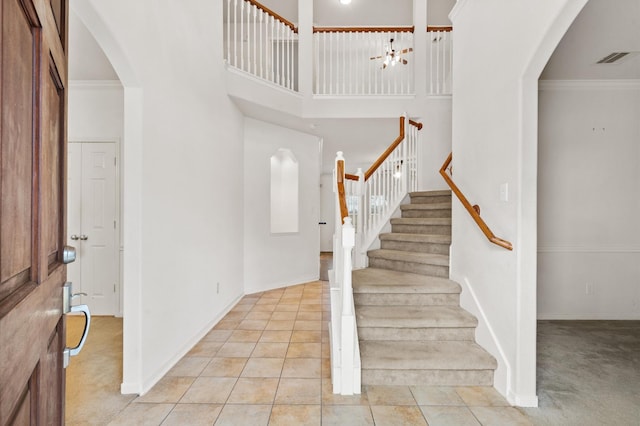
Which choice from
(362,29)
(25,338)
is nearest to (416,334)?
(25,338)

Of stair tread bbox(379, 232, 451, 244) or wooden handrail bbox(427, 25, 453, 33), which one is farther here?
wooden handrail bbox(427, 25, 453, 33)

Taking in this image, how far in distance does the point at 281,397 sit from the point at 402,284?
1415 millimetres

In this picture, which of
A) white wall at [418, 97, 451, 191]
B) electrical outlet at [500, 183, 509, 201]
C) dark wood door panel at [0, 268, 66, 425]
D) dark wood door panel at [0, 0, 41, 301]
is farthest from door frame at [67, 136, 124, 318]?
white wall at [418, 97, 451, 191]

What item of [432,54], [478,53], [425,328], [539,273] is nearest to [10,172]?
[425,328]

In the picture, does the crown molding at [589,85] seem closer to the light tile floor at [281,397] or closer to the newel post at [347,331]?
the newel post at [347,331]

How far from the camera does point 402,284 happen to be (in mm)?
2900

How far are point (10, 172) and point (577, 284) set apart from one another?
4776 mm

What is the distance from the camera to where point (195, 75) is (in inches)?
121

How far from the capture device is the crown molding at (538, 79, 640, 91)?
350cm

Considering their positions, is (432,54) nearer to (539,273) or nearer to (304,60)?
(304,60)

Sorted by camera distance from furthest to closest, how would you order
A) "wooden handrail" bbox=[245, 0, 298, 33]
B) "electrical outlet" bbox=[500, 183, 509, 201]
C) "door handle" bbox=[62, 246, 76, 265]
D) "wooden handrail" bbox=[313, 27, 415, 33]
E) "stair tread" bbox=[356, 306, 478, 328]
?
1. "wooden handrail" bbox=[313, 27, 415, 33]
2. "wooden handrail" bbox=[245, 0, 298, 33]
3. "stair tread" bbox=[356, 306, 478, 328]
4. "electrical outlet" bbox=[500, 183, 509, 201]
5. "door handle" bbox=[62, 246, 76, 265]

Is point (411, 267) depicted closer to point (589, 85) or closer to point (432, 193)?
point (432, 193)

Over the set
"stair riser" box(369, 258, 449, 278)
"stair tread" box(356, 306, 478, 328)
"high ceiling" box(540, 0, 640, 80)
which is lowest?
"stair tread" box(356, 306, 478, 328)

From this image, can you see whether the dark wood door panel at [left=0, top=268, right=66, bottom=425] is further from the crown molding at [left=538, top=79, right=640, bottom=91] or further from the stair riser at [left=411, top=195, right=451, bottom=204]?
the crown molding at [left=538, top=79, right=640, bottom=91]
